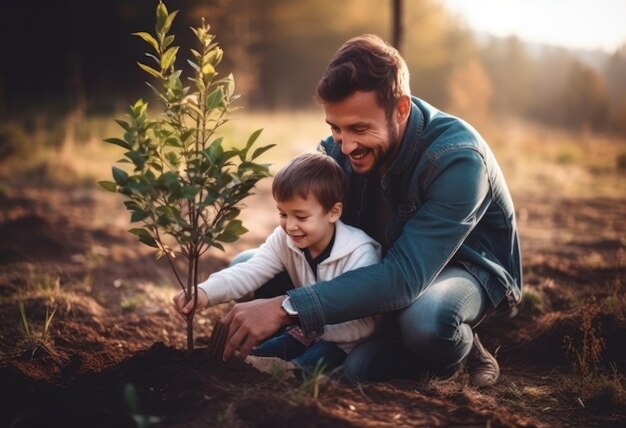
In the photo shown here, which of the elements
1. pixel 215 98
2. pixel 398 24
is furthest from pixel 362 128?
pixel 398 24

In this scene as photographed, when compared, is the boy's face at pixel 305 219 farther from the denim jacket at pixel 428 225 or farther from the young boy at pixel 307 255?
the denim jacket at pixel 428 225

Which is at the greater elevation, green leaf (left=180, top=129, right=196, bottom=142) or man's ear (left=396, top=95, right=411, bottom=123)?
man's ear (left=396, top=95, right=411, bottom=123)

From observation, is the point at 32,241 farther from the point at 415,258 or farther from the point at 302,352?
the point at 415,258

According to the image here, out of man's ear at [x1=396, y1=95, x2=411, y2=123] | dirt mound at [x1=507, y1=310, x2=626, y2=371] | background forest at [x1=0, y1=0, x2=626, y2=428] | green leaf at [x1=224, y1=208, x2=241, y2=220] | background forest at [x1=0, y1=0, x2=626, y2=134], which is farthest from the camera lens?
background forest at [x1=0, y1=0, x2=626, y2=134]

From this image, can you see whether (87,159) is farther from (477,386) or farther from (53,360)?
(477,386)

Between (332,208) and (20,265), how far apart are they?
3.09 meters

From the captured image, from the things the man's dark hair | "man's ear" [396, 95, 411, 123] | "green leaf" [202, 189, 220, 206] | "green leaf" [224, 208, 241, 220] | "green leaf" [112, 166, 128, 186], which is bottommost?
"green leaf" [224, 208, 241, 220]

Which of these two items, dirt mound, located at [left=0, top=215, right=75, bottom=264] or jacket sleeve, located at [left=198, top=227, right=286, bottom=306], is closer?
jacket sleeve, located at [left=198, top=227, right=286, bottom=306]

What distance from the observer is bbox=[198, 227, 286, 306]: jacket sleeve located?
2805 mm

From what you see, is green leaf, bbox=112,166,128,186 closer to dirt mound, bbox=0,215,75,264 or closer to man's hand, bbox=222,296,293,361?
man's hand, bbox=222,296,293,361

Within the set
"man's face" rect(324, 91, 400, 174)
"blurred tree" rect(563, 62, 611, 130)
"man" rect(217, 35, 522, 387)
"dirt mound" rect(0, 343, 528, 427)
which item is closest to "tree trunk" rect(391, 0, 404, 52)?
"man" rect(217, 35, 522, 387)

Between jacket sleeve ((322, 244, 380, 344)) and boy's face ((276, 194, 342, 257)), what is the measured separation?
21 cm

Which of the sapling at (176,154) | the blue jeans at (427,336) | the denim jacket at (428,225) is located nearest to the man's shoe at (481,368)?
the blue jeans at (427,336)

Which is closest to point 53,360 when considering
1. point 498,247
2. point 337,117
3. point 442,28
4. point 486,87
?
point 337,117
